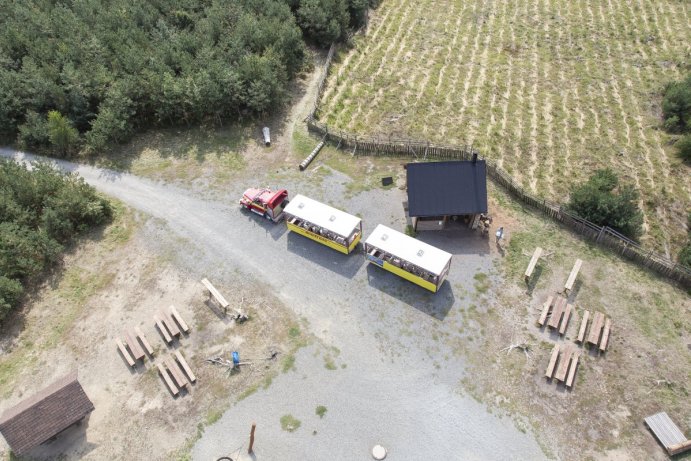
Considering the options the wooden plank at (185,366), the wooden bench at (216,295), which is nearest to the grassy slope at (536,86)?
the wooden bench at (216,295)

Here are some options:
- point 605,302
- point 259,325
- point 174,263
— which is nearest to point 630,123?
point 605,302

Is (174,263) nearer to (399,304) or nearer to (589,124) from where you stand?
(399,304)

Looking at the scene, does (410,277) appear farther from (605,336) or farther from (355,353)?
(605,336)

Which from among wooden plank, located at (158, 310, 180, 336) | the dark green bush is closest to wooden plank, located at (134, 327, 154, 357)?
wooden plank, located at (158, 310, 180, 336)

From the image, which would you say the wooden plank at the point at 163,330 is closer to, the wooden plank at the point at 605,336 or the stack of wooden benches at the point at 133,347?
Result: the stack of wooden benches at the point at 133,347

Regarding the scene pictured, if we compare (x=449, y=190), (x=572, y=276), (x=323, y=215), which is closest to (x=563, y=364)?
(x=572, y=276)

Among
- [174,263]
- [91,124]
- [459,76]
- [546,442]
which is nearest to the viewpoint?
[546,442]

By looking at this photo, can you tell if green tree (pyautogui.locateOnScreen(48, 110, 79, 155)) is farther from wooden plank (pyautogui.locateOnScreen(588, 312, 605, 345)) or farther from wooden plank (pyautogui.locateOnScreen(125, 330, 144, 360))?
wooden plank (pyautogui.locateOnScreen(588, 312, 605, 345))
